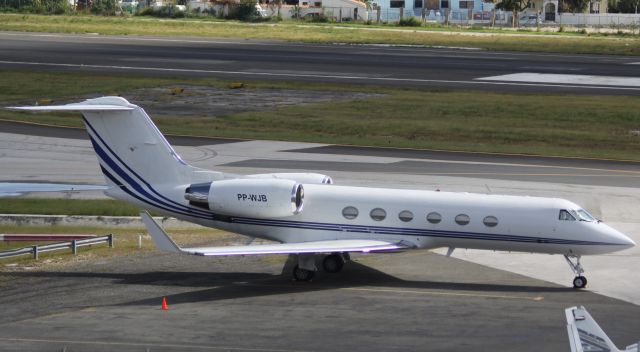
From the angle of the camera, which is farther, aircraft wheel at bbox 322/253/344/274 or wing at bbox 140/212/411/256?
aircraft wheel at bbox 322/253/344/274

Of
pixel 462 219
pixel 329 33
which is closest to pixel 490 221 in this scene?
pixel 462 219

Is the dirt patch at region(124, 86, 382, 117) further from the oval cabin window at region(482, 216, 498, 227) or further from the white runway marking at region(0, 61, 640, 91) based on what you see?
the oval cabin window at region(482, 216, 498, 227)

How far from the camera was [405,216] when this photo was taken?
97.7ft

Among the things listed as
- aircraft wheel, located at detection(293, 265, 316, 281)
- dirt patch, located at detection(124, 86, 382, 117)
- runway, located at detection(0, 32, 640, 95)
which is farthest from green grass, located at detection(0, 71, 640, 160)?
aircraft wheel, located at detection(293, 265, 316, 281)

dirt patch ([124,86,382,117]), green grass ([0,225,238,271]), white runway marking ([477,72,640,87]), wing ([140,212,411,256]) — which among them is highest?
white runway marking ([477,72,640,87])

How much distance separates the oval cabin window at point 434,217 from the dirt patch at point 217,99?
3345 centimetres

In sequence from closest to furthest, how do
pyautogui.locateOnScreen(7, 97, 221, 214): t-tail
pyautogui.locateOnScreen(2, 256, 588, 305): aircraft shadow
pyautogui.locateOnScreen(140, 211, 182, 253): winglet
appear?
pyautogui.locateOnScreen(140, 211, 182, 253): winglet
pyautogui.locateOnScreen(2, 256, 588, 305): aircraft shadow
pyautogui.locateOnScreen(7, 97, 221, 214): t-tail

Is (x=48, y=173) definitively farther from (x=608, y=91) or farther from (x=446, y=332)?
(x=608, y=91)

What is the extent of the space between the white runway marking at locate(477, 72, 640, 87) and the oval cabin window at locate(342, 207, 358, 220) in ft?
162

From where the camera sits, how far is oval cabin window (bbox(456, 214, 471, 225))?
2933 cm

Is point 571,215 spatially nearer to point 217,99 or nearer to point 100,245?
point 100,245

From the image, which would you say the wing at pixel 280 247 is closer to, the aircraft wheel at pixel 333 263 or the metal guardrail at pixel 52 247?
the aircraft wheel at pixel 333 263

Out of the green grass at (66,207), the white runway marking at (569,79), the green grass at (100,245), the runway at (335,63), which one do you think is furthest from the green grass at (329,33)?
the green grass at (100,245)

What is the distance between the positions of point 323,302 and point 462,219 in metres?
4.63
